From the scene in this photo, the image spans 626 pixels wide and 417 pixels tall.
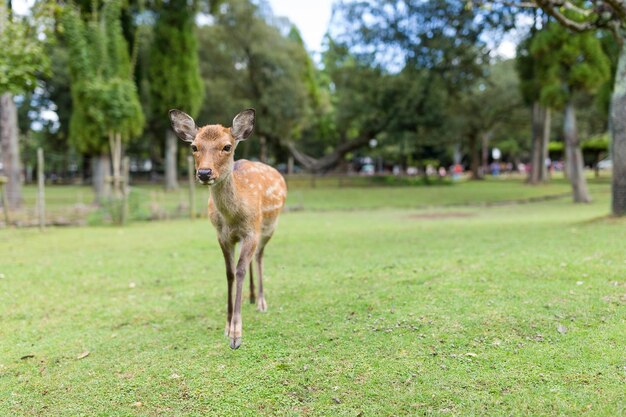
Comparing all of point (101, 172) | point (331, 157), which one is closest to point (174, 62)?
point (101, 172)

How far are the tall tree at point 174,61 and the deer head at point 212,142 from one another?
904 inches

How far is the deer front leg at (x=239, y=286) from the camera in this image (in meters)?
4.30

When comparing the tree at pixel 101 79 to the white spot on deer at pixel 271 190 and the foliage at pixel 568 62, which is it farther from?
the foliage at pixel 568 62

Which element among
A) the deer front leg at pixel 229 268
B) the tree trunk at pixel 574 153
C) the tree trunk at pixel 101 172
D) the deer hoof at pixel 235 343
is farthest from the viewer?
the tree trunk at pixel 574 153

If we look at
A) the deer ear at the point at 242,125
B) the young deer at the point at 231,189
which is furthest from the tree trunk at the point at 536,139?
the deer ear at the point at 242,125

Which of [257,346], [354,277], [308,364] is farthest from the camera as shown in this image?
[354,277]

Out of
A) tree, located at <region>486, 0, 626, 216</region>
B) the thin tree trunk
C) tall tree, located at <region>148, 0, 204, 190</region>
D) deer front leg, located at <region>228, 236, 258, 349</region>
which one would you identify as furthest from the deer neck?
the thin tree trunk

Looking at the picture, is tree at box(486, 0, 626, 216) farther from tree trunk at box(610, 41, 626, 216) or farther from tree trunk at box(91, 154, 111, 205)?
tree trunk at box(91, 154, 111, 205)

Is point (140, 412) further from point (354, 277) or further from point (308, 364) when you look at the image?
point (354, 277)

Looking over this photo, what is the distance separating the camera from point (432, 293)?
18.1 feet

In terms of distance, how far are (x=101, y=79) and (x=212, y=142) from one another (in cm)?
1447

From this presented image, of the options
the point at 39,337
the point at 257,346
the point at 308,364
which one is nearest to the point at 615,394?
the point at 308,364

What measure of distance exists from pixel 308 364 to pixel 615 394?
214cm

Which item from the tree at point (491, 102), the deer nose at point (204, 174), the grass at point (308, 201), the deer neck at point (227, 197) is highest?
the tree at point (491, 102)
